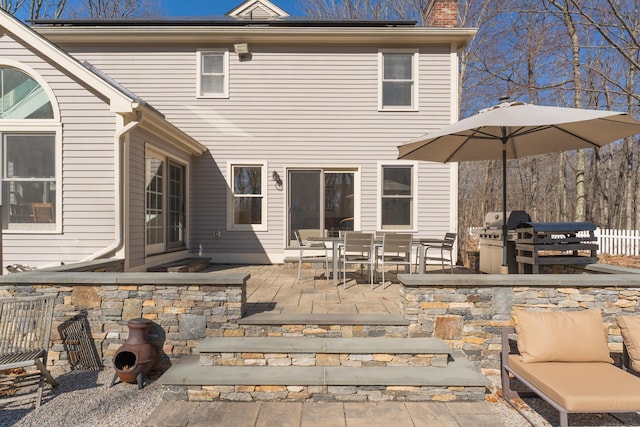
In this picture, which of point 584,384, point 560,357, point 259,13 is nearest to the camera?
point 584,384

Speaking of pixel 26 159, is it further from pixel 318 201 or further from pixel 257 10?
pixel 257 10

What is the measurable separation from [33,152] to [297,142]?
461 cm

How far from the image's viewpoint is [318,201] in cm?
785

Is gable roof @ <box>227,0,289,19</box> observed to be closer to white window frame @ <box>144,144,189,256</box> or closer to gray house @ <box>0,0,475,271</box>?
gray house @ <box>0,0,475,271</box>

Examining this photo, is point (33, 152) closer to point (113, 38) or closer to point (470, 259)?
point (113, 38)

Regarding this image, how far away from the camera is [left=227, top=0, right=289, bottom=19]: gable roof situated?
29.2 feet

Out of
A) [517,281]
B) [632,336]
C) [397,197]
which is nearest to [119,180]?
[517,281]

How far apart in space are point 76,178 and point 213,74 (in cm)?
400

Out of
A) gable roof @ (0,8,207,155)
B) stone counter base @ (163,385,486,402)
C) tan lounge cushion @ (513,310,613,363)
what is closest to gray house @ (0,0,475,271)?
A: gable roof @ (0,8,207,155)

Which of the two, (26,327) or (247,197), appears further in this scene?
(247,197)

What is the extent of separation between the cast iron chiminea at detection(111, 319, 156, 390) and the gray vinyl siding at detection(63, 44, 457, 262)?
14.5 feet

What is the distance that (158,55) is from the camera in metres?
7.80

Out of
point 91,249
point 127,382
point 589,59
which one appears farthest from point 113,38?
point 589,59

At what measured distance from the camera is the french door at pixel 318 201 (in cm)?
785
